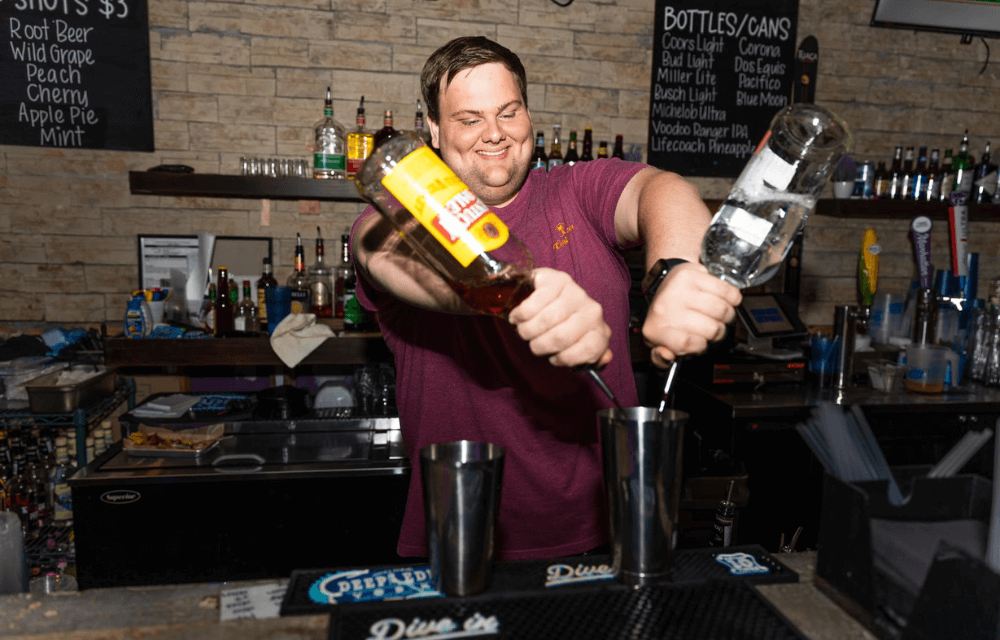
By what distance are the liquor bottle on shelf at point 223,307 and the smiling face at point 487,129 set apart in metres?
1.51

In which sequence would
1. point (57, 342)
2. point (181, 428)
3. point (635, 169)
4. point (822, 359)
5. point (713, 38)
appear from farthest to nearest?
point (713, 38)
point (822, 359)
point (57, 342)
point (181, 428)
point (635, 169)

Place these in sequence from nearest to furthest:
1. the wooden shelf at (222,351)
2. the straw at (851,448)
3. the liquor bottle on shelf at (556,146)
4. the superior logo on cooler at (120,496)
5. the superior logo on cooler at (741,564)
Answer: the straw at (851,448) < the superior logo on cooler at (741,564) < the superior logo on cooler at (120,496) < the wooden shelf at (222,351) < the liquor bottle on shelf at (556,146)

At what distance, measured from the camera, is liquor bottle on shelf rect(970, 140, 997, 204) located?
10.1 ft

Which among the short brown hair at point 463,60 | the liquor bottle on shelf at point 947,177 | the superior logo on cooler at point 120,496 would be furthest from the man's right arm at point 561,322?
the liquor bottle on shelf at point 947,177

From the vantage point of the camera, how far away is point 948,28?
10.1 ft

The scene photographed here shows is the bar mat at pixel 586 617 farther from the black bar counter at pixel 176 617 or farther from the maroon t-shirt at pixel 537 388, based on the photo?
the maroon t-shirt at pixel 537 388

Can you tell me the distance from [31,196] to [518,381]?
2.29 m

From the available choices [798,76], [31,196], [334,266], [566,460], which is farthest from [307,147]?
[798,76]

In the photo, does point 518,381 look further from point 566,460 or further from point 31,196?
point 31,196

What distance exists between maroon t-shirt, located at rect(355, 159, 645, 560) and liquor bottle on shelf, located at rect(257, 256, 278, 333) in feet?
4.69

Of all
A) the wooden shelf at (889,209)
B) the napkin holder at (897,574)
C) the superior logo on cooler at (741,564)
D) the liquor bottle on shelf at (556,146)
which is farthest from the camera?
the wooden shelf at (889,209)

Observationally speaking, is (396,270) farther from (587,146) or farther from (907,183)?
(907,183)

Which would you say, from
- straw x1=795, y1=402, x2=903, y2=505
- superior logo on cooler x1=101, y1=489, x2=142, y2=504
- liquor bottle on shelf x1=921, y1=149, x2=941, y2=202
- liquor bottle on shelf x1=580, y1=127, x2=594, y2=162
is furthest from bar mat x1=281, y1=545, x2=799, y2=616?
liquor bottle on shelf x1=921, y1=149, x2=941, y2=202

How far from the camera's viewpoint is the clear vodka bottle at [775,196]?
781 millimetres
